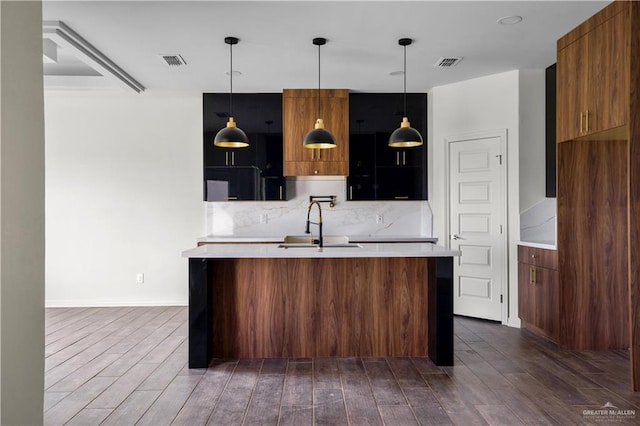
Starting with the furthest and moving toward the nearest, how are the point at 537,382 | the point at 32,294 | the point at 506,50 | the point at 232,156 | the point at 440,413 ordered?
the point at 232,156
the point at 506,50
the point at 537,382
the point at 440,413
the point at 32,294

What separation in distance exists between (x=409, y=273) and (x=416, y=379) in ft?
2.81

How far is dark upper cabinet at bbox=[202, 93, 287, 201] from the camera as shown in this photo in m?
5.66

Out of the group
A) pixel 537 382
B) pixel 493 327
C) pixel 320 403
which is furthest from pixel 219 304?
pixel 493 327

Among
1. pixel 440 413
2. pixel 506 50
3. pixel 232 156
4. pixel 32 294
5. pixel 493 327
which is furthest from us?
pixel 232 156

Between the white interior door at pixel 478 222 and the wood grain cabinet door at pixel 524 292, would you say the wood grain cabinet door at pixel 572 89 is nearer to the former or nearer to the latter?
the white interior door at pixel 478 222

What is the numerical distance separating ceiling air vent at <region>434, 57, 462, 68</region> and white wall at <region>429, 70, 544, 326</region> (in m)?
0.61

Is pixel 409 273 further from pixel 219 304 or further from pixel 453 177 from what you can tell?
pixel 453 177

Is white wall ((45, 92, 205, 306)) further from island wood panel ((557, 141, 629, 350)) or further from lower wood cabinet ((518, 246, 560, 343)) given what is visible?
island wood panel ((557, 141, 629, 350))

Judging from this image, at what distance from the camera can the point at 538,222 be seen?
474cm

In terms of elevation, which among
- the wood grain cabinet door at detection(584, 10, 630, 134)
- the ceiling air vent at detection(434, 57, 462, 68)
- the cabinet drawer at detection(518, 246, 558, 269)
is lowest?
the cabinet drawer at detection(518, 246, 558, 269)

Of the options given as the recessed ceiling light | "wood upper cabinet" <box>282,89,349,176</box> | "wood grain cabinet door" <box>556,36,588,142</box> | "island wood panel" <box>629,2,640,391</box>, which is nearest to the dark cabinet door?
"wood upper cabinet" <box>282,89,349,176</box>

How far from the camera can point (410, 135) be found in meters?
3.83

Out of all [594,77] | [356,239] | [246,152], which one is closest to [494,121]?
[594,77]

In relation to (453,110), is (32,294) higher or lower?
lower
